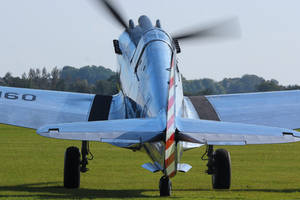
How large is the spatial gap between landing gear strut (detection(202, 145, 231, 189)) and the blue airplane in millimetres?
17

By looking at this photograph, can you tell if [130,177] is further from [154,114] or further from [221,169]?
[154,114]

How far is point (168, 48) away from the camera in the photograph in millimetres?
12039

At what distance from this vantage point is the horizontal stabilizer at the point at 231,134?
896cm

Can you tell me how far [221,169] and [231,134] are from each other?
304cm

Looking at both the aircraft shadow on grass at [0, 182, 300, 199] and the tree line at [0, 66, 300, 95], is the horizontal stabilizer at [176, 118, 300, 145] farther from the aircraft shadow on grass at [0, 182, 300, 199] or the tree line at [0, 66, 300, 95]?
the tree line at [0, 66, 300, 95]

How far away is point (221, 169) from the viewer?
12.1 metres

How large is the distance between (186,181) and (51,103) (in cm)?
334

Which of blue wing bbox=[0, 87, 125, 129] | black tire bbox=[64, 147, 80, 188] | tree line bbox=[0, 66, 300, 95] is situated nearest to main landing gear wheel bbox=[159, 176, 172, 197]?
black tire bbox=[64, 147, 80, 188]

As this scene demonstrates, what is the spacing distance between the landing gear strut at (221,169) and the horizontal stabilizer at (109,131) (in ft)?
9.22

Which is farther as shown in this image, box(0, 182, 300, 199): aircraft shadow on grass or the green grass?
the green grass

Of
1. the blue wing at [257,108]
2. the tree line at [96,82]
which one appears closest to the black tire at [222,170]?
the blue wing at [257,108]

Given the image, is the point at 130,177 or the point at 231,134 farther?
the point at 130,177

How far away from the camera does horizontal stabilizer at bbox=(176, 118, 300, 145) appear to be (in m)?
8.96

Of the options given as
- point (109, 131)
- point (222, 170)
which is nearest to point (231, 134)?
Answer: point (109, 131)
